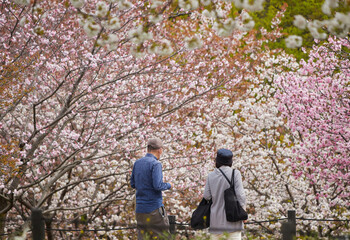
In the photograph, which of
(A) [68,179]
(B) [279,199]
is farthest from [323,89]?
(A) [68,179]

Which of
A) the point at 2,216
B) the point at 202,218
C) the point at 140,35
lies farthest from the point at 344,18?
the point at 2,216

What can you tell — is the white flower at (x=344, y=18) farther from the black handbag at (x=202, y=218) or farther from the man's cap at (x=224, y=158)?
the black handbag at (x=202, y=218)

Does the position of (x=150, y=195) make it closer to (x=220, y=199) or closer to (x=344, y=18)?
(x=220, y=199)

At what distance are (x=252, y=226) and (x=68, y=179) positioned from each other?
156 inches

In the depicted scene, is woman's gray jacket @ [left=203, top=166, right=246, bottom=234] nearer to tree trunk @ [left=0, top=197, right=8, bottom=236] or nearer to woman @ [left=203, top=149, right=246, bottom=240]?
woman @ [left=203, top=149, right=246, bottom=240]

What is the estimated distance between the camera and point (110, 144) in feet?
23.9

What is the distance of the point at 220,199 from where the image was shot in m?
4.56

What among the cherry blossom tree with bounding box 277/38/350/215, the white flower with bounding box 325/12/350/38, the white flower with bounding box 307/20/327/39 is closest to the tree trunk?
the cherry blossom tree with bounding box 277/38/350/215

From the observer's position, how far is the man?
195 inches

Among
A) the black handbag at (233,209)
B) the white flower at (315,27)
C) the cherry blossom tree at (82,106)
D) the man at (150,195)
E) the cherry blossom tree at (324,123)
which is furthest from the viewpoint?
the cherry blossom tree at (324,123)

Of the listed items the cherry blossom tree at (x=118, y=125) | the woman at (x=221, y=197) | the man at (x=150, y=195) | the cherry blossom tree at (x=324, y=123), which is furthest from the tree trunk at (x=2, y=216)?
the cherry blossom tree at (x=324, y=123)

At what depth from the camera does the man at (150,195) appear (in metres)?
4.94

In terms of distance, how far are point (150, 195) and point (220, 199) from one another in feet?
2.86

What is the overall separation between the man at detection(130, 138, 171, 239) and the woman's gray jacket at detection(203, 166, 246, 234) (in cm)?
59
